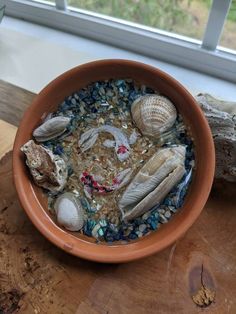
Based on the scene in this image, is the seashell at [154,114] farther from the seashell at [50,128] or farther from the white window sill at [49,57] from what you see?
the white window sill at [49,57]

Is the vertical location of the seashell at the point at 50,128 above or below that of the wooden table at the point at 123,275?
above

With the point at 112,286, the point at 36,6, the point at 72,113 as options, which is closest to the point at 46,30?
the point at 36,6

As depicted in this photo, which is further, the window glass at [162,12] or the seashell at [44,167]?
the window glass at [162,12]

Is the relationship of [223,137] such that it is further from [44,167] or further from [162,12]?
[162,12]

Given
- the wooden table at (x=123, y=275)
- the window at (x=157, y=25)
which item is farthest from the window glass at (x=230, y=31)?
the wooden table at (x=123, y=275)

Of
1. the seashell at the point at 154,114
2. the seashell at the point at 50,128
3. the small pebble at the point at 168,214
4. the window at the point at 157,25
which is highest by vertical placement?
the window at the point at 157,25

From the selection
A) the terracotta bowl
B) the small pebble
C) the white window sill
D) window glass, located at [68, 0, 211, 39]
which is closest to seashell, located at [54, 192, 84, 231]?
the terracotta bowl

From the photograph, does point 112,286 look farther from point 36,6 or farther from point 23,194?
point 36,6
